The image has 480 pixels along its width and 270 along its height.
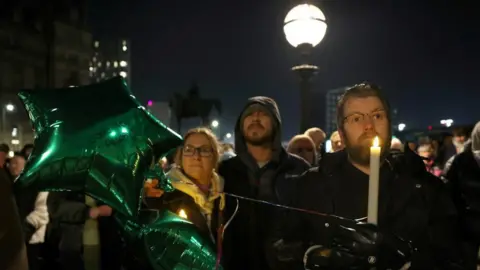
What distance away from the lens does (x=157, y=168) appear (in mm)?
2256

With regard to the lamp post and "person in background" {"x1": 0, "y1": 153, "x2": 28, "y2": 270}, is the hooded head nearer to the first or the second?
"person in background" {"x1": 0, "y1": 153, "x2": 28, "y2": 270}

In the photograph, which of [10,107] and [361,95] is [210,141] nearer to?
[361,95]

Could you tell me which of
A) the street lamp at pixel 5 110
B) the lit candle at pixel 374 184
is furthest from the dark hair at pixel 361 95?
the street lamp at pixel 5 110

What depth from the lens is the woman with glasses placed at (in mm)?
3062

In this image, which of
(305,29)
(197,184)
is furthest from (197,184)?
(305,29)

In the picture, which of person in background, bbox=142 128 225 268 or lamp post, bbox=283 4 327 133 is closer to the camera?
person in background, bbox=142 128 225 268

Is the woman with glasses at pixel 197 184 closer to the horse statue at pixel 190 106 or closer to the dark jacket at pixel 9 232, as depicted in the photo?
the dark jacket at pixel 9 232

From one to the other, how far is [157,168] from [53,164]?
1.41ft

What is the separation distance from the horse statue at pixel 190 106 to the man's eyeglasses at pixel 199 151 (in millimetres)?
17901

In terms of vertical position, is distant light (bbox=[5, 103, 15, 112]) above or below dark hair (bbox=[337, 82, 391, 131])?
above

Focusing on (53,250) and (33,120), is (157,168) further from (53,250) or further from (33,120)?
(53,250)

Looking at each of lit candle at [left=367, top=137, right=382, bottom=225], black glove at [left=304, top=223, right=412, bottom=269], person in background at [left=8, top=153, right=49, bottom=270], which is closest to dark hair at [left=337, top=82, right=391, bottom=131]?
black glove at [left=304, top=223, right=412, bottom=269]

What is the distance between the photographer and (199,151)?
3.49 meters

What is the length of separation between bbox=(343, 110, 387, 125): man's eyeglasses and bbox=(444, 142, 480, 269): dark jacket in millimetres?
1206
